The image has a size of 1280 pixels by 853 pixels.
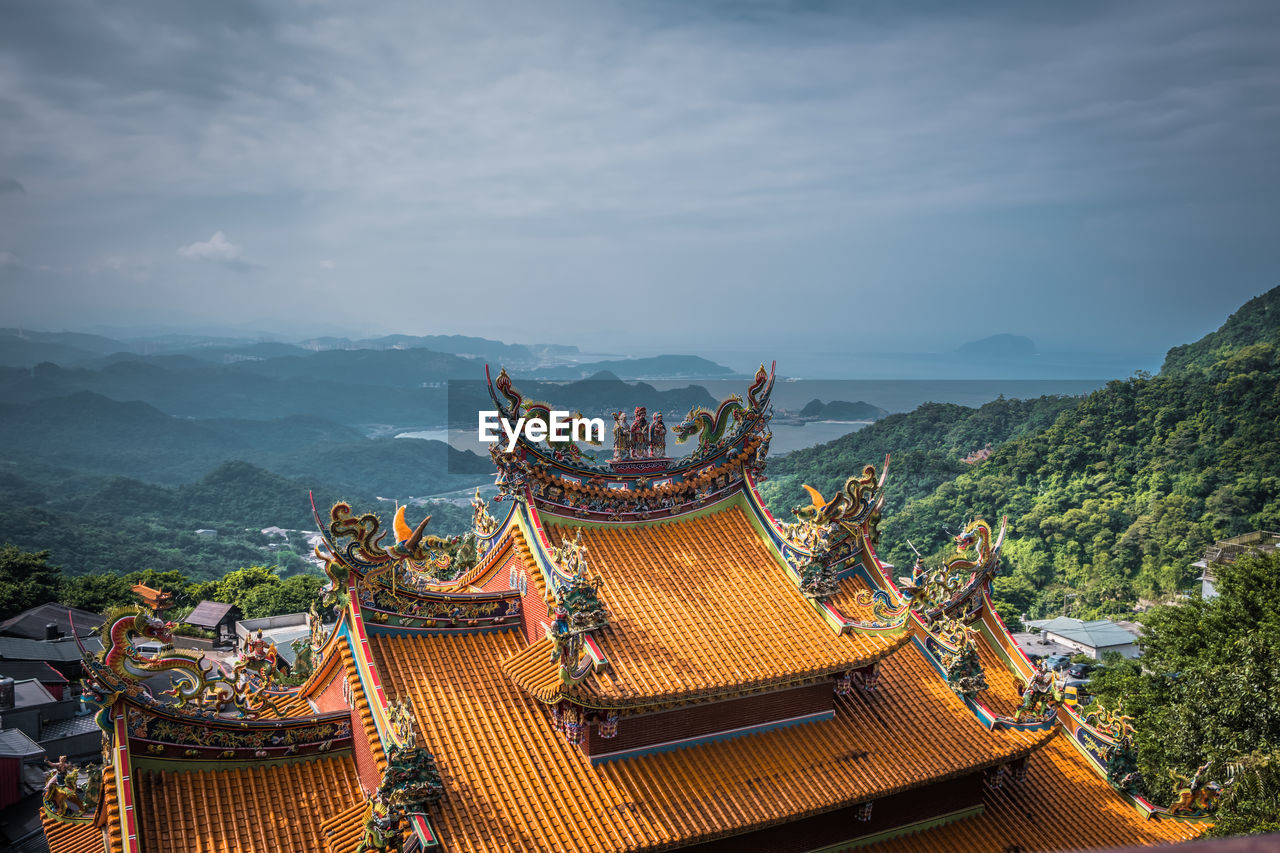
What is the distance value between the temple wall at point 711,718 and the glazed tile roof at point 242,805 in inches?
138

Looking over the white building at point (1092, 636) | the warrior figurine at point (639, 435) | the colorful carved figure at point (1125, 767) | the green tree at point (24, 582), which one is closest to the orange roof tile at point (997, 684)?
the colorful carved figure at point (1125, 767)

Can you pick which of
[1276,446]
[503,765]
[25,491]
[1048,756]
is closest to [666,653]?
[503,765]

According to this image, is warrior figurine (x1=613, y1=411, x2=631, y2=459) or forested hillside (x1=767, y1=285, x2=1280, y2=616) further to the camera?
forested hillside (x1=767, y1=285, x2=1280, y2=616)

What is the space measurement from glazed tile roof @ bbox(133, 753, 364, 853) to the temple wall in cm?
350

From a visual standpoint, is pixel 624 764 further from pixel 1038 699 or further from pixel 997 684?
pixel 997 684

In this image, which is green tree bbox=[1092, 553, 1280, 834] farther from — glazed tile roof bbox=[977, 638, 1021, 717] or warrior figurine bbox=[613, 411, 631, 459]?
warrior figurine bbox=[613, 411, 631, 459]

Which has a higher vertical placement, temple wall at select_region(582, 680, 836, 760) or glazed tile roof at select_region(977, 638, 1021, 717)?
temple wall at select_region(582, 680, 836, 760)

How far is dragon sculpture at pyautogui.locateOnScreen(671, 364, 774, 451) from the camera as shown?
1560 centimetres

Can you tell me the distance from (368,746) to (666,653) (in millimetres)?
4174

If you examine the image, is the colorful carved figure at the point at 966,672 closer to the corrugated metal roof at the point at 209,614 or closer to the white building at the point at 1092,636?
the white building at the point at 1092,636

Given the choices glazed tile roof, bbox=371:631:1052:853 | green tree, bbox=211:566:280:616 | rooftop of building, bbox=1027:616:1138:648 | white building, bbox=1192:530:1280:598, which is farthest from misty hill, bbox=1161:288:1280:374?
glazed tile roof, bbox=371:631:1052:853

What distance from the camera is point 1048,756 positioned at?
16547 millimetres

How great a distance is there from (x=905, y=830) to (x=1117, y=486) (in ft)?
297

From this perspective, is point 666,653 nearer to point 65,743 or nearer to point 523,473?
point 523,473
